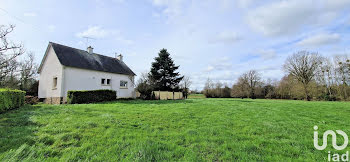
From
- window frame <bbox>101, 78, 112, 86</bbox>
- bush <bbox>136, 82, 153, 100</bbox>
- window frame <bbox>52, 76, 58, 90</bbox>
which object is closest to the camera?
window frame <bbox>52, 76, 58, 90</bbox>

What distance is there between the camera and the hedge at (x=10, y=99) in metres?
6.57

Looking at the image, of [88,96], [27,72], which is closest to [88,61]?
[88,96]

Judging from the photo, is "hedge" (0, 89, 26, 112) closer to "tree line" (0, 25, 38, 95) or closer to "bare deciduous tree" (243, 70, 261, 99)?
"tree line" (0, 25, 38, 95)

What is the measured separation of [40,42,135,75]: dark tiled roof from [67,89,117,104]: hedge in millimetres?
4724

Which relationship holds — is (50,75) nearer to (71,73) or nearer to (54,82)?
(54,82)

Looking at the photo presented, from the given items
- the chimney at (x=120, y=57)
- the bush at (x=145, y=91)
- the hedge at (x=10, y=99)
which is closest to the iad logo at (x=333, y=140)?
the hedge at (x=10, y=99)

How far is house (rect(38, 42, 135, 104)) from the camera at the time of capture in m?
14.4


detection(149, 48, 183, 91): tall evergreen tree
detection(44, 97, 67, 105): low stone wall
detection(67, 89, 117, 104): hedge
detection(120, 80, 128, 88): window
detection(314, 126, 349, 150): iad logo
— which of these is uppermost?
detection(149, 48, 183, 91): tall evergreen tree

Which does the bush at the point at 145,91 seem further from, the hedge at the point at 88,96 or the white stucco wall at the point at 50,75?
the white stucco wall at the point at 50,75

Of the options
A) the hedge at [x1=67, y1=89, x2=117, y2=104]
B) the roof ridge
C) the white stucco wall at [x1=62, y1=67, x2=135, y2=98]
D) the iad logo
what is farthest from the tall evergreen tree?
the iad logo

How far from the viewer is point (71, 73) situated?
14805 millimetres

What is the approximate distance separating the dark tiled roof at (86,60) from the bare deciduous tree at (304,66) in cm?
3259

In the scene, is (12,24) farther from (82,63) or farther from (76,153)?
(76,153)

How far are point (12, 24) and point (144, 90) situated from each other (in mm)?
14233
